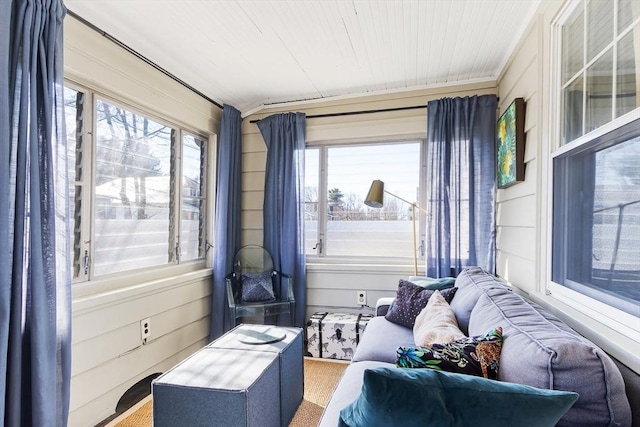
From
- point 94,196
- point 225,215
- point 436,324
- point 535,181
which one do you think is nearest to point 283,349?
point 436,324

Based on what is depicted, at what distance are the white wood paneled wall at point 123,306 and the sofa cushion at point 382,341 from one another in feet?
4.85

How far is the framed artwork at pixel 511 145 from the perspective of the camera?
A: 6.68 ft

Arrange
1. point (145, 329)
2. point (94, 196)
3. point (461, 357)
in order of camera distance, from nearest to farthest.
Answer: point (461, 357)
point (94, 196)
point (145, 329)

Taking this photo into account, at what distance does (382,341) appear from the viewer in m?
1.87

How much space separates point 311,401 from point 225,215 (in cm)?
172

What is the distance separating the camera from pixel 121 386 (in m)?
2.11

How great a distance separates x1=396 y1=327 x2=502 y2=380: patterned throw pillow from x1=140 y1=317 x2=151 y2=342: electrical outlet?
6.21 ft

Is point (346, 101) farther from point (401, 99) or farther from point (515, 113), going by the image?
point (515, 113)

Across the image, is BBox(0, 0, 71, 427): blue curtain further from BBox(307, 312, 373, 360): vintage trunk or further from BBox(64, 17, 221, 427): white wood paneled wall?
BBox(307, 312, 373, 360): vintage trunk

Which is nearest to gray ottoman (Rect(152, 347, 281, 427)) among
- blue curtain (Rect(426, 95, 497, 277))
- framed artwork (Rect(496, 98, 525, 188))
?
blue curtain (Rect(426, 95, 497, 277))

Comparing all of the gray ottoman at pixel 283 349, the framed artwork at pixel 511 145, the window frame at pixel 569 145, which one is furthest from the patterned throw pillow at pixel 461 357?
the framed artwork at pixel 511 145

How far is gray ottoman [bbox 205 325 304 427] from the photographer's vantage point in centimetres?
181

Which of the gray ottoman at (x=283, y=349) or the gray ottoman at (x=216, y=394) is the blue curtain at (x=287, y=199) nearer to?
the gray ottoman at (x=283, y=349)

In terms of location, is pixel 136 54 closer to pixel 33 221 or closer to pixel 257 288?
pixel 33 221
